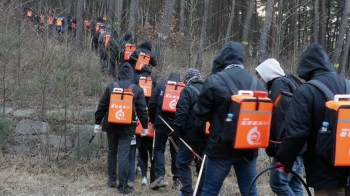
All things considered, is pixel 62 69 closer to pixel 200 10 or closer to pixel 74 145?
pixel 74 145

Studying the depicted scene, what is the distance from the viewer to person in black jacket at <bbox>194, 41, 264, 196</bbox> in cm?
466

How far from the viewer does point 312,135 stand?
4.05m

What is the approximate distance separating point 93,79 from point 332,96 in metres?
8.95

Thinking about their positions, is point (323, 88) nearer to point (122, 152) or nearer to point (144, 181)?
point (122, 152)

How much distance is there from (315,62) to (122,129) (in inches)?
155

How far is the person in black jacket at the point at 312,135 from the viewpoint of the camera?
3900 millimetres

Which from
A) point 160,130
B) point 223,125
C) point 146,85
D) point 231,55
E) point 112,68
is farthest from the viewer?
point 112,68

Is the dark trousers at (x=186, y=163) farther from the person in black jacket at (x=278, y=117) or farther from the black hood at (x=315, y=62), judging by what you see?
the black hood at (x=315, y=62)

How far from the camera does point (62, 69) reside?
1155 cm

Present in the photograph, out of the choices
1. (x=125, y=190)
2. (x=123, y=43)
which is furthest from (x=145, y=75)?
(x=123, y=43)

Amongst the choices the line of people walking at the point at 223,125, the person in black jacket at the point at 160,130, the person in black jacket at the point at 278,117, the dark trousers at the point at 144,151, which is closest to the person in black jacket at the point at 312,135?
the line of people walking at the point at 223,125

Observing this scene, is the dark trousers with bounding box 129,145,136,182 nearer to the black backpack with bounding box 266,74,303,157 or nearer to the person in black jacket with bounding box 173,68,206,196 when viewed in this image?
the person in black jacket with bounding box 173,68,206,196

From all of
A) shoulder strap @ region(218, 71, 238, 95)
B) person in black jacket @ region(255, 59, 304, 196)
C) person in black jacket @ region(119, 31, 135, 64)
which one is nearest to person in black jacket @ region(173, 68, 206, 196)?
person in black jacket @ region(255, 59, 304, 196)

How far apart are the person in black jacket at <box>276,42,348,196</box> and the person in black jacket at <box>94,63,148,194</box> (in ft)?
12.2
